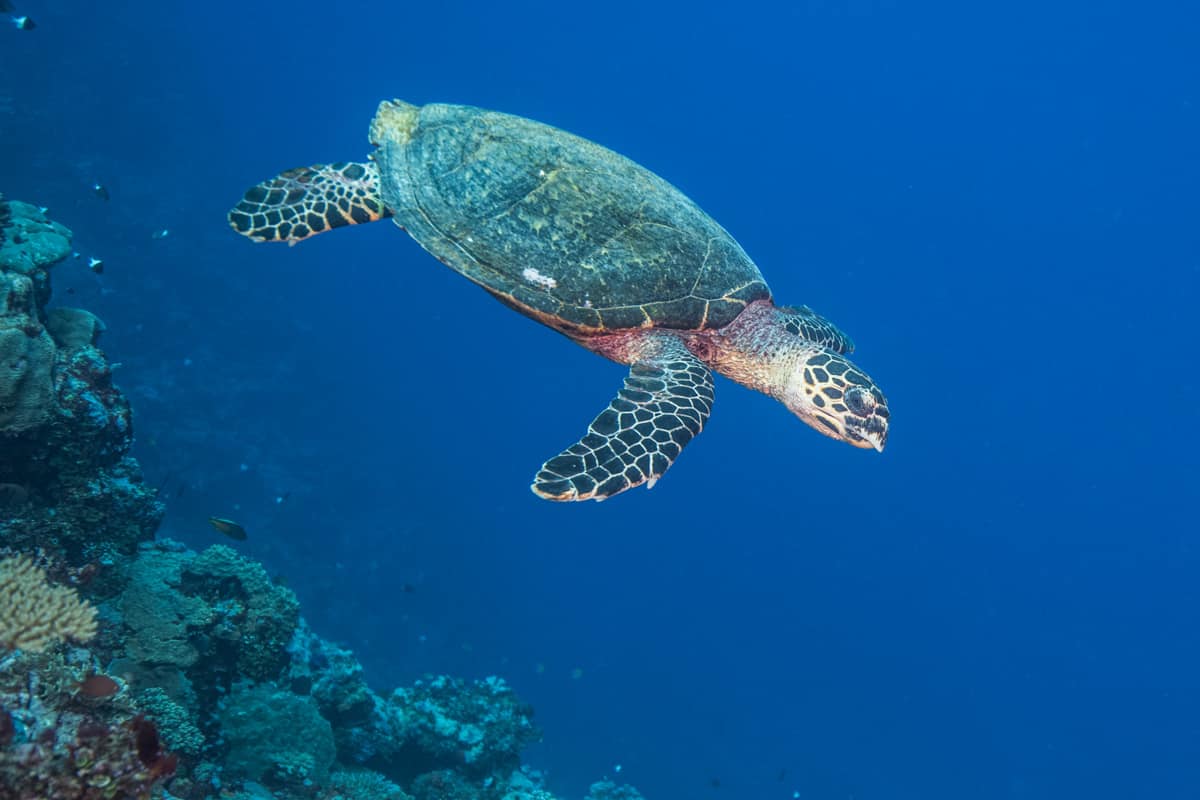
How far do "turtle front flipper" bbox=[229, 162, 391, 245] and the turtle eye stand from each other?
17.2 ft

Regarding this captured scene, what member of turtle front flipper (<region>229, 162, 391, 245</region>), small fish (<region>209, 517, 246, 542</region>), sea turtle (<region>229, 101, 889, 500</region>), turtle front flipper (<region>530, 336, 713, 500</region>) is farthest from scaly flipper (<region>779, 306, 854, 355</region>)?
small fish (<region>209, 517, 246, 542</region>)

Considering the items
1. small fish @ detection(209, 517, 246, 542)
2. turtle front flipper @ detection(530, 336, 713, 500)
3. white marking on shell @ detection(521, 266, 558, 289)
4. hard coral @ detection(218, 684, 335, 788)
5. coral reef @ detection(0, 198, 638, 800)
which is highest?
white marking on shell @ detection(521, 266, 558, 289)

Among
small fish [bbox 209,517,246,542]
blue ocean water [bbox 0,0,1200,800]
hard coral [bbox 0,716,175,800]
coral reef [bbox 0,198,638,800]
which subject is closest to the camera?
hard coral [bbox 0,716,175,800]

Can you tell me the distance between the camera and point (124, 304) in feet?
83.3

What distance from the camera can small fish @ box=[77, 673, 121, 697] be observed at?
149 inches

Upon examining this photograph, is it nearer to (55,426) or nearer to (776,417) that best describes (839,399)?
(55,426)

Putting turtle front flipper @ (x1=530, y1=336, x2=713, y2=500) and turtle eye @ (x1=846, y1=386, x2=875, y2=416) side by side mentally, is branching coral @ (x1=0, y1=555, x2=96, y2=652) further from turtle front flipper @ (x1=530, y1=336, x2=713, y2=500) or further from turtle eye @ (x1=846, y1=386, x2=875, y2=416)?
turtle eye @ (x1=846, y1=386, x2=875, y2=416)

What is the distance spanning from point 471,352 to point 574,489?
49.9 metres

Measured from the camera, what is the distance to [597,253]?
21.1 ft

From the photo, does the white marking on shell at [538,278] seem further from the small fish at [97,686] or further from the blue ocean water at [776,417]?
the blue ocean water at [776,417]

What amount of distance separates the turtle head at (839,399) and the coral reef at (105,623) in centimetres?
570

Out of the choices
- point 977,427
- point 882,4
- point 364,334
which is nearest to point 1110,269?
point 977,427

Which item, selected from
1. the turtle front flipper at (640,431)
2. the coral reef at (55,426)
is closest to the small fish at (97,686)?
the coral reef at (55,426)

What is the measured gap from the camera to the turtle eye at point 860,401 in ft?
20.7
